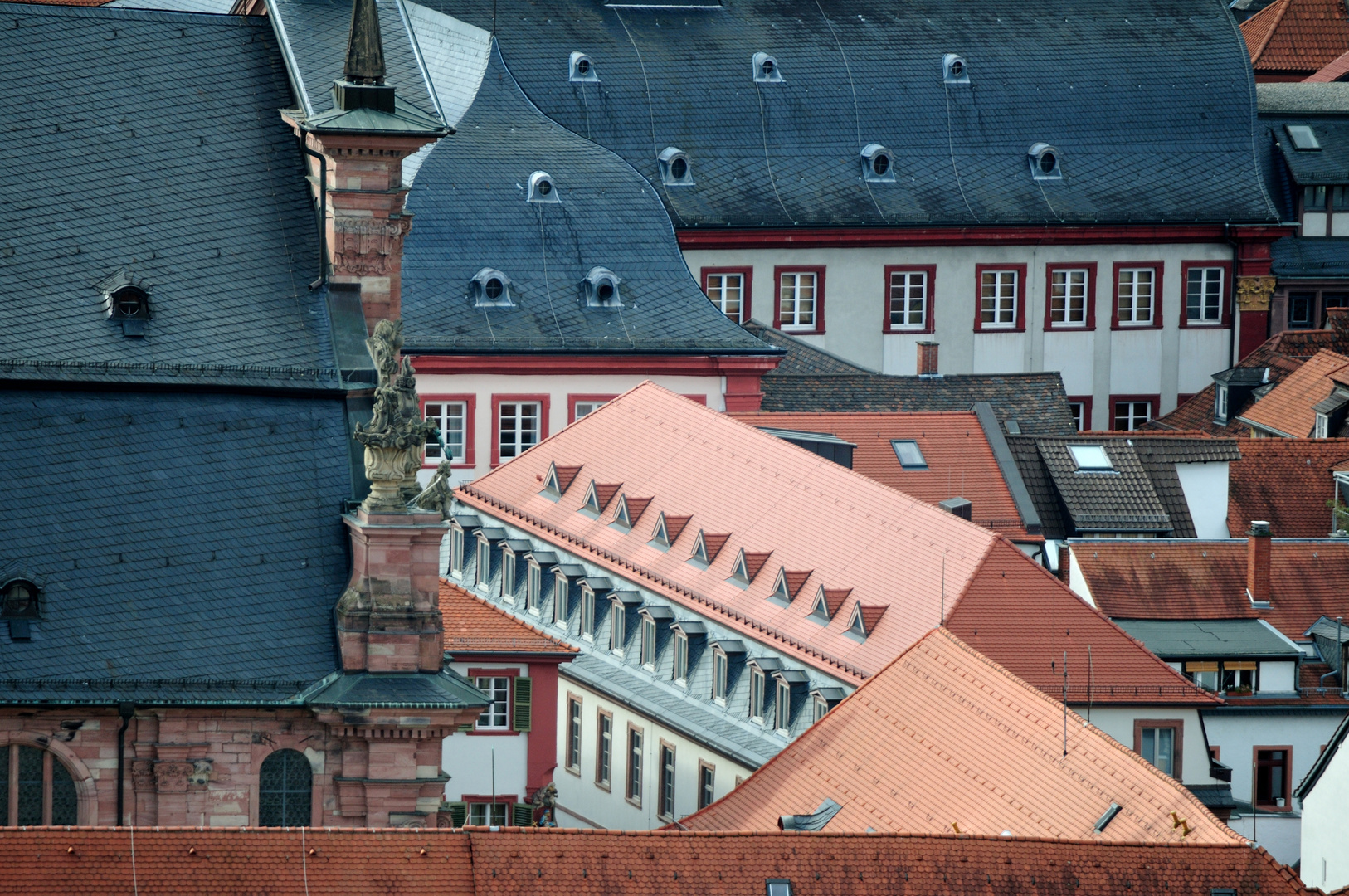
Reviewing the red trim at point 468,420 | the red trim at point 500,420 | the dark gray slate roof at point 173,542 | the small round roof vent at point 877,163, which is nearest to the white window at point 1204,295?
the small round roof vent at point 877,163

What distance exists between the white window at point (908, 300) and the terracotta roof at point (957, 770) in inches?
2403

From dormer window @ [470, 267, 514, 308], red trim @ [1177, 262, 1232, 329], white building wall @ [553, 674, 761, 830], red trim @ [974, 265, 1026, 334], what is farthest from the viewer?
red trim @ [1177, 262, 1232, 329]

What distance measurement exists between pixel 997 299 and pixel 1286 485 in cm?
1970

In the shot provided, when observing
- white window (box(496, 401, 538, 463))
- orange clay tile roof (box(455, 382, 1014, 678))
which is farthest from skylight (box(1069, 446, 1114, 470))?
white window (box(496, 401, 538, 463))

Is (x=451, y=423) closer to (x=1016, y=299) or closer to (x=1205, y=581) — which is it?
(x=1205, y=581)

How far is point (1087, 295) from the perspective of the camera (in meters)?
151

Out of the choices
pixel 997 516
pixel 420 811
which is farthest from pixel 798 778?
pixel 997 516

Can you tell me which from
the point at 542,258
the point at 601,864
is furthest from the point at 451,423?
the point at 601,864

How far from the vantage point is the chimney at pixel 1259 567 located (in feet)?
379

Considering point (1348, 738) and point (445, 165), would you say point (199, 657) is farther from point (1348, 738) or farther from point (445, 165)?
point (445, 165)

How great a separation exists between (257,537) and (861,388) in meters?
63.2

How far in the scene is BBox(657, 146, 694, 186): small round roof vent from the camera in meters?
144

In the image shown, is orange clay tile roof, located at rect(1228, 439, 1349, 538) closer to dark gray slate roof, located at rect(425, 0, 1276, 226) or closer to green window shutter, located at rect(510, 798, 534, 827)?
dark gray slate roof, located at rect(425, 0, 1276, 226)

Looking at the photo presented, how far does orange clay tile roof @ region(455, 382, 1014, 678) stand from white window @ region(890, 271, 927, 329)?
2860cm
